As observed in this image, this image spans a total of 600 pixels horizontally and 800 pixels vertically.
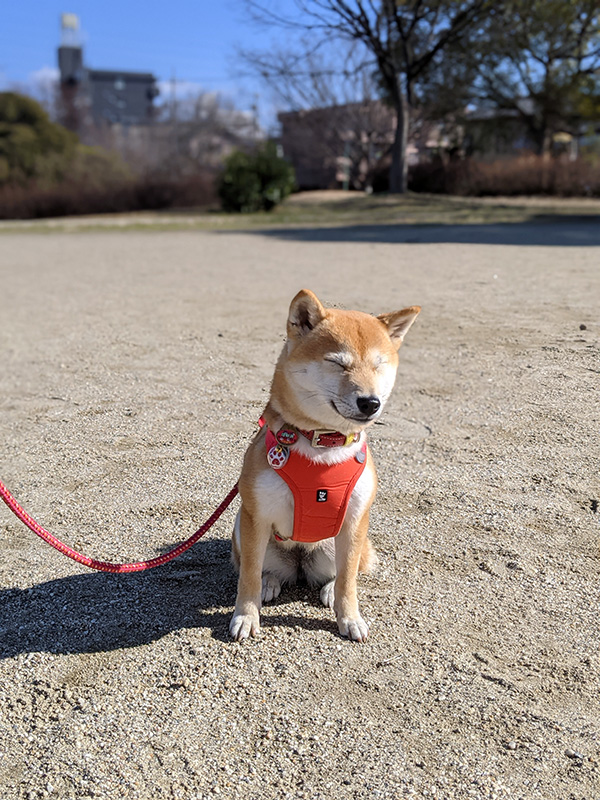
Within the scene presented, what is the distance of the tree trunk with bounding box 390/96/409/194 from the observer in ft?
91.7

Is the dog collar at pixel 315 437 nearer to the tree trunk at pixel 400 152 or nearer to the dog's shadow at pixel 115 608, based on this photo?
the dog's shadow at pixel 115 608

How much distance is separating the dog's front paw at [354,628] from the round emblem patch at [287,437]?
0.73 meters

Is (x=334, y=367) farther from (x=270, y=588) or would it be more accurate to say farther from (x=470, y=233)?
(x=470, y=233)

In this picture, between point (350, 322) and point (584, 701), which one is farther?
point (350, 322)

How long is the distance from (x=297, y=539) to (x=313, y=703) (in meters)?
0.59

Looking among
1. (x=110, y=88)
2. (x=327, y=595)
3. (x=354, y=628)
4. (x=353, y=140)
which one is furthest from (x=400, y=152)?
(x=110, y=88)

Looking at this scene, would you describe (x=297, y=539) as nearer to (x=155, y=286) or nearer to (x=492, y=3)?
(x=155, y=286)

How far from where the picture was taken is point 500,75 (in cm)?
3806

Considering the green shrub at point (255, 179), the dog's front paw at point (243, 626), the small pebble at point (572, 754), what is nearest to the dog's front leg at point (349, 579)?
the dog's front paw at point (243, 626)

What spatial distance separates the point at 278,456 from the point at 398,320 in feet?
2.20

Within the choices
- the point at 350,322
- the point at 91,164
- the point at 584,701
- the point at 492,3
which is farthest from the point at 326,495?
the point at 91,164

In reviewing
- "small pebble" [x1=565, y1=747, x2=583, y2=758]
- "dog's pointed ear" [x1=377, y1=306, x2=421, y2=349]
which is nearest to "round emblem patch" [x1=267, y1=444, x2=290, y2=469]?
"dog's pointed ear" [x1=377, y1=306, x2=421, y2=349]

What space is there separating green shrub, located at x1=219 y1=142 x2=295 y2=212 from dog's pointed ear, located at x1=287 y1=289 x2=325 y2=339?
935 inches

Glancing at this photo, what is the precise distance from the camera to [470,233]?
16234mm
